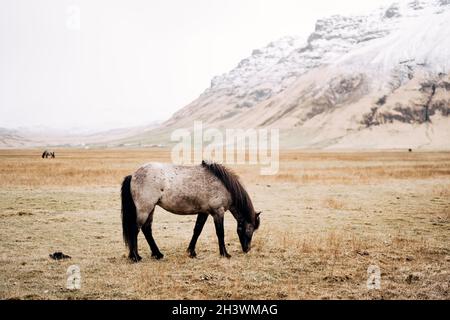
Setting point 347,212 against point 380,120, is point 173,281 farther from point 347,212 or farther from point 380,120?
point 380,120

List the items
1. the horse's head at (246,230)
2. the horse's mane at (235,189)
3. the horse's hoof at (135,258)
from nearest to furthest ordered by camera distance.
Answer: the horse's hoof at (135,258)
the horse's mane at (235,189)
the horse's head at (246,230)

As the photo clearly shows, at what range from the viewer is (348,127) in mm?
166375

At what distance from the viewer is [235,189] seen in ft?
35.1

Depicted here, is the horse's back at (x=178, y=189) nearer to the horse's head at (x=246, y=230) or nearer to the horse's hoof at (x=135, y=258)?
the horse's head at (x=246, y=230)

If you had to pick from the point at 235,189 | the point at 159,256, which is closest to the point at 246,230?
the point at 235,189

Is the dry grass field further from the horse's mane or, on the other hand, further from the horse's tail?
the horse's mane

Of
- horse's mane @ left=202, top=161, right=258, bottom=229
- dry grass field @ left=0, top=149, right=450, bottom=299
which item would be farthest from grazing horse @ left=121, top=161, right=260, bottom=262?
dry grass field @ left=0, top=149, right=450, bottom=299

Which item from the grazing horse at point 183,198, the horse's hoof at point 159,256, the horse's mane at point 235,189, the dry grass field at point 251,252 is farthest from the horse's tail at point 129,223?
the horse's mane at point 235,189

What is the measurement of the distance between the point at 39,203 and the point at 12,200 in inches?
77.1

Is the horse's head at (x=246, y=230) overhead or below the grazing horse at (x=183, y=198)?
below

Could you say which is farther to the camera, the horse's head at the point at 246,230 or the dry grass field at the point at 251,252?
the horse's head at the point at 246,230

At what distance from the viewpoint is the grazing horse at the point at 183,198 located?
10094mm

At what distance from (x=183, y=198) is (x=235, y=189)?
138 centimetres

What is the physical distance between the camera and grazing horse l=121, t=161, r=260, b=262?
10.1 metres
